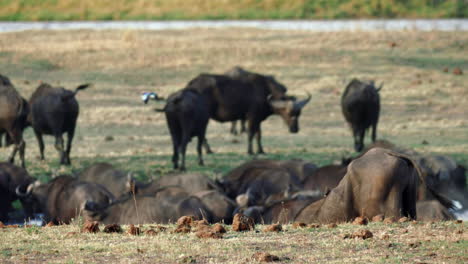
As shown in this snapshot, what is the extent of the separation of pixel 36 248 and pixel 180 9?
4948 centimetres

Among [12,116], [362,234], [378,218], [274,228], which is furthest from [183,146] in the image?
[362,234]

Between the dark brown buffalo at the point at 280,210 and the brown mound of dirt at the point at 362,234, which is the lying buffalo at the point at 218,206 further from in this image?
the brown mound of dirt at the point at 362,234

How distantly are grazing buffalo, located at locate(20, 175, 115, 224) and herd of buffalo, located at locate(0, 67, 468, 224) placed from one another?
0.02 meters

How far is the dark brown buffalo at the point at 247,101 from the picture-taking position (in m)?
18.9

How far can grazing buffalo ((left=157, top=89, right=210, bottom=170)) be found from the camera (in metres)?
16.7

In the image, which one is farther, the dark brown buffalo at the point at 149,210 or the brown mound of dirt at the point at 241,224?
the dark brown buffalo at the point at 149,210

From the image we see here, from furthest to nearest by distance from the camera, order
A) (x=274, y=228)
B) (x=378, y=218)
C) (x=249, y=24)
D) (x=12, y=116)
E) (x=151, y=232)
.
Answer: (x=249, y=24)
(x=12, y=116)
(x=378, y=218)
(x=274, y=228)
(x=151, y=232)

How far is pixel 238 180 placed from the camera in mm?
14078

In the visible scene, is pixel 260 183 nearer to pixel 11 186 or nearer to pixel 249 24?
pixel 11 186

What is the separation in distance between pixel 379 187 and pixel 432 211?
2.05 m

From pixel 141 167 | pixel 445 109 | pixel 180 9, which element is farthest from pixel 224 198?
pixel 180 9

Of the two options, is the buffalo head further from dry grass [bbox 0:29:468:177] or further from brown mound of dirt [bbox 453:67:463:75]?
brown mound of dirt [bbox 453:67:463:75]

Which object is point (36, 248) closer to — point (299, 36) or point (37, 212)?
point (37, 212)

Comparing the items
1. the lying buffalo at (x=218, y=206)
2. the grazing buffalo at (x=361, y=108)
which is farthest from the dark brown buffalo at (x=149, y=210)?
the grazing buffalo at (x=361, y=108)
